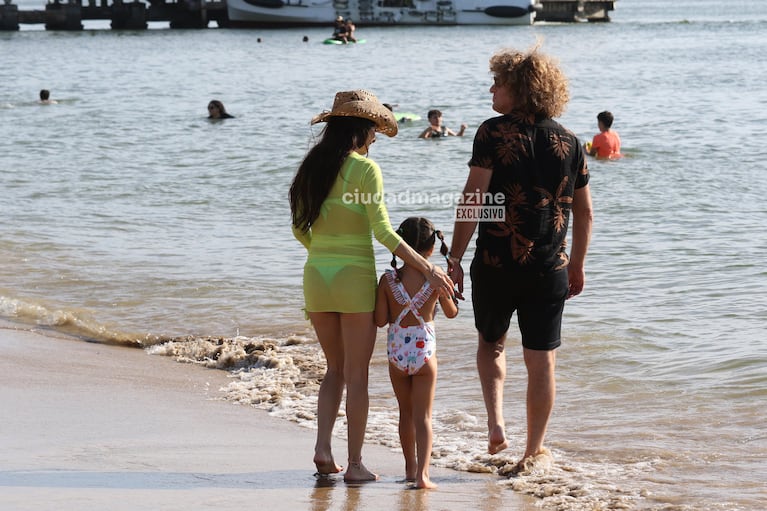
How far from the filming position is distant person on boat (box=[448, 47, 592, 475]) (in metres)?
4.30

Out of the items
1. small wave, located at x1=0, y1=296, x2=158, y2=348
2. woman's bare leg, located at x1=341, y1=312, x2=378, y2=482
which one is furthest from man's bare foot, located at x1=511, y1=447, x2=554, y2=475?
small wave, located at x1=0, y1=296, x2=158, y2=348

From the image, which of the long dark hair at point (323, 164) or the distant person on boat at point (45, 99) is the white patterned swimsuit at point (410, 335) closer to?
the long dark hair at point (323, 164)

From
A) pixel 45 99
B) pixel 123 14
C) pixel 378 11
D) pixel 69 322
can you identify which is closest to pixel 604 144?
pixel 69 322

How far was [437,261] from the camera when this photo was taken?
9.94 metres

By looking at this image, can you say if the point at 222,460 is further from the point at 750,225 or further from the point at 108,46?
the point at 108,46

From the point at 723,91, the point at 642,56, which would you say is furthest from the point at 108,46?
the point at 723,91

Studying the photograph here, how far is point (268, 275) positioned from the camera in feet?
31.6

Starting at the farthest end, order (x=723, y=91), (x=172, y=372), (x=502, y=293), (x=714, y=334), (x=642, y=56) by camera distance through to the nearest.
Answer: (x=642, y=56), (x=723, y=91), (x=714, y=334), (x=172, y=372), (x=502, y=293)

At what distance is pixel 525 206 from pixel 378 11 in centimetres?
6731

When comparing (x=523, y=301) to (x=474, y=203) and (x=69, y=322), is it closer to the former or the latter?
(x=474, y=203)

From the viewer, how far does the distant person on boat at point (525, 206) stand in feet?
14.1

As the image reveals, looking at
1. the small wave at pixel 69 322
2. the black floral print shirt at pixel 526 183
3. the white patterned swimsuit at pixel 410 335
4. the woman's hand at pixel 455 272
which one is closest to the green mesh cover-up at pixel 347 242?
the white patterned swimsuit at pixel 410 335

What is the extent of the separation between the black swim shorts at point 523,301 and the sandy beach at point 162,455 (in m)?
0.67

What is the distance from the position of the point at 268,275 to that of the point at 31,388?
4048mm
